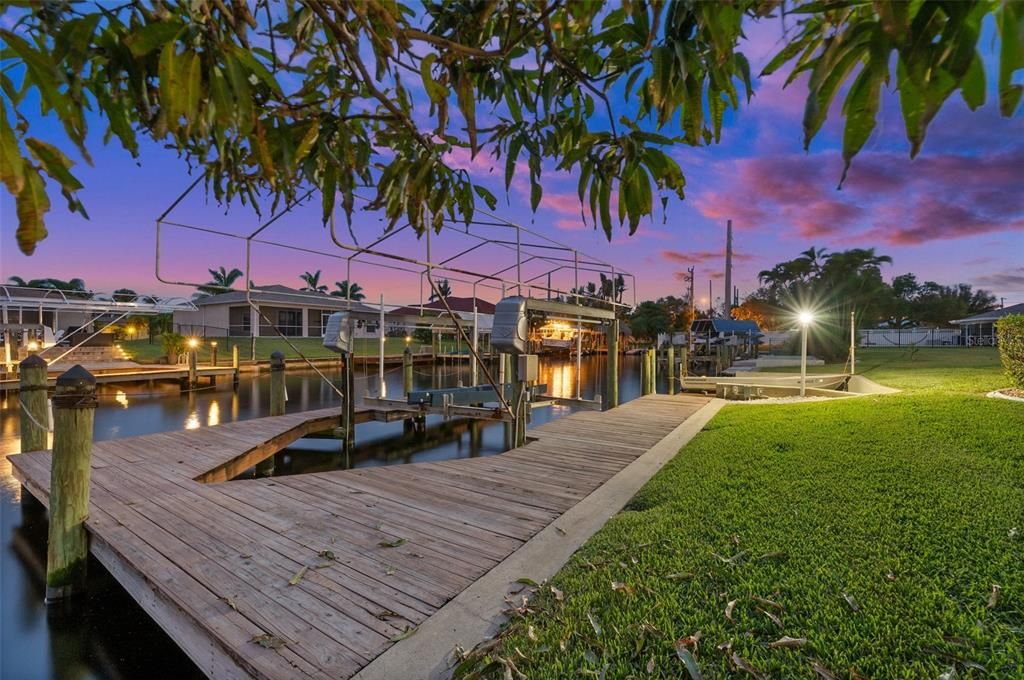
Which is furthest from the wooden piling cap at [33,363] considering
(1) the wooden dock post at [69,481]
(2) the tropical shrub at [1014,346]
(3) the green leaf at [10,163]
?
(2) the tropical shrub at [1014,346]

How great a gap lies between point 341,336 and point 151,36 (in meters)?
9.39

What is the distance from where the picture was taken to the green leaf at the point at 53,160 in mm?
875

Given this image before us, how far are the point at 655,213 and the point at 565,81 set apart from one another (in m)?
0.59

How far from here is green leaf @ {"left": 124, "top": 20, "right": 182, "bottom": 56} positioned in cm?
98

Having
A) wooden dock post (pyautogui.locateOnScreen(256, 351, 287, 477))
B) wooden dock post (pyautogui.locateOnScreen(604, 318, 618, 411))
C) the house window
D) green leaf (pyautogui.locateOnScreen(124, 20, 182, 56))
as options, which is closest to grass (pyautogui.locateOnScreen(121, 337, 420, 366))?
the house window

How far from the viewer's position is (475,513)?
4207 mm

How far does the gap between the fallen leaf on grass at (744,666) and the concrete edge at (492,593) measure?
116cm

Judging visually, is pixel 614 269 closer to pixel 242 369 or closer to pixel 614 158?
pixel 614 158

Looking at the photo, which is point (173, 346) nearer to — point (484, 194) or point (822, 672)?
point (484, 194)

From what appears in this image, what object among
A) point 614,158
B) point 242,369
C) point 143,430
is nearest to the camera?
point 614,158

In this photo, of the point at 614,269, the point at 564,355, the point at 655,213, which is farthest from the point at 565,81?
the point at 564,355

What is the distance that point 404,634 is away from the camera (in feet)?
8.09

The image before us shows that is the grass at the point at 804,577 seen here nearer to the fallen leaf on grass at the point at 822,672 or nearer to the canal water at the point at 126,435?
the fallen leaf on grass at the point at 822,672

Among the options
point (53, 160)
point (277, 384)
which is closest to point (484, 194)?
point (53, 160)
